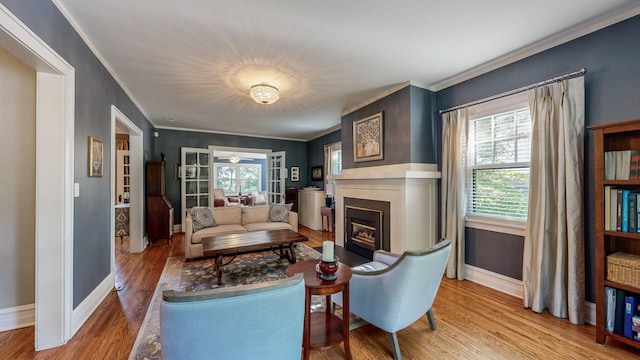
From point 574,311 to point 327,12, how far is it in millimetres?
3197

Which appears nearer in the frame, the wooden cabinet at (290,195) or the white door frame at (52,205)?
the white door frame at (52,205)

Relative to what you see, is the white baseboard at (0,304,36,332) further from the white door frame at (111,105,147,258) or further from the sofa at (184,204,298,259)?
the white door frame at (111,105,147,258)

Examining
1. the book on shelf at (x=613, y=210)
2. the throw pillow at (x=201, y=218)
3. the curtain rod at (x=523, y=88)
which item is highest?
the curtain rod at (x=523, y=88)

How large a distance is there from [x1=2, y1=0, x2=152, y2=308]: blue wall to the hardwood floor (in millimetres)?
337

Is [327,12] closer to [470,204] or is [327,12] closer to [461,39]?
[461,39]

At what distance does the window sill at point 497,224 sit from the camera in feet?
8.62

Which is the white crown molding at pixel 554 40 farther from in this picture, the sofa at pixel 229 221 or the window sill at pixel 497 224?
the sofa at pixel 229 221

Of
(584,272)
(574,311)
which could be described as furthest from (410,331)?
(584,272)

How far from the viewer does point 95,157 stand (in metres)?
2.45

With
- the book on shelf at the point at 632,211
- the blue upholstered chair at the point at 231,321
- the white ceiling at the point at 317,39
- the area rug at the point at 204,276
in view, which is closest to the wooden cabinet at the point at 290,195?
the area rug at the point at 204,276

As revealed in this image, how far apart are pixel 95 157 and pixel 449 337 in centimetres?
354

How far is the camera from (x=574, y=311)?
7.02 ft

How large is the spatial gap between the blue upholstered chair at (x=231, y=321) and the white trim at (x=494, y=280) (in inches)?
105

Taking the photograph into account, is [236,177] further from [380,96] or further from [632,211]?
[632,211]
